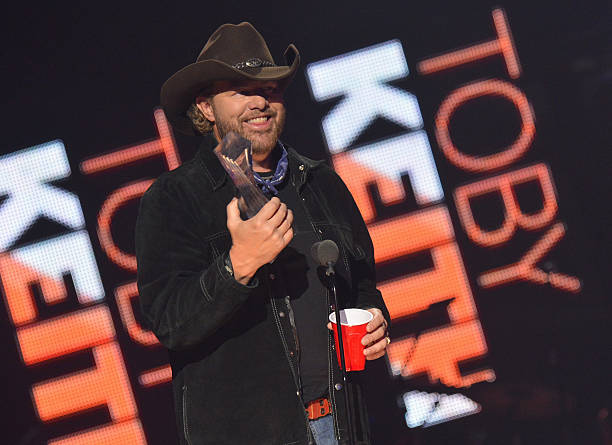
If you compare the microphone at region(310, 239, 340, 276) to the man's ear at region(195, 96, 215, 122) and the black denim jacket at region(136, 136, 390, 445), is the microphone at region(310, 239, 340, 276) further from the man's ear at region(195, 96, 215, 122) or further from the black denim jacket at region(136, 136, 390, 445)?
the man's ear at region(195, 96, 215, 122)

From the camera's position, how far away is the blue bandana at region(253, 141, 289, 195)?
7.30ft

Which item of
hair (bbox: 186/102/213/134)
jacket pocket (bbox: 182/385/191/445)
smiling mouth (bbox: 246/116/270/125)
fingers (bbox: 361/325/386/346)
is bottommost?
jacket pocket (bbox: 182/385/191/445)

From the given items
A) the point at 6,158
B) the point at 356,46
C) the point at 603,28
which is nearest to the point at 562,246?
the point at 603,28

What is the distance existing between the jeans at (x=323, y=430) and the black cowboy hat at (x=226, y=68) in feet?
3.13

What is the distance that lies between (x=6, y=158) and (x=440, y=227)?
2.42 metres

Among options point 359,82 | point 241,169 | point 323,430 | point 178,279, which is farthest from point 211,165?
point 359,82

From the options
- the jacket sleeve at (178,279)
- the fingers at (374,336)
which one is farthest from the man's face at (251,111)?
the fingers at (374,336)

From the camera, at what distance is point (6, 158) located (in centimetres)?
435

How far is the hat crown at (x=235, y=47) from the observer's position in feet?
7.72

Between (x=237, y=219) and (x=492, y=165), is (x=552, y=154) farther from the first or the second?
(x=237, y=219)

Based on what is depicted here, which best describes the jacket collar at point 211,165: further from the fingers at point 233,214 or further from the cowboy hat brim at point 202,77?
the fingers at point 233,214

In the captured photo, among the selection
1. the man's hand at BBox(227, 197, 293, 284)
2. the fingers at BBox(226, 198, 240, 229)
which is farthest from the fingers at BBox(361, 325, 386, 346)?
the fingers at BBox(226, 198, 240, 229)

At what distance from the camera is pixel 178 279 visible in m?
2.01

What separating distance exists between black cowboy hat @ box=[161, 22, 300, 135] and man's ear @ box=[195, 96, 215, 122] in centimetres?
3
